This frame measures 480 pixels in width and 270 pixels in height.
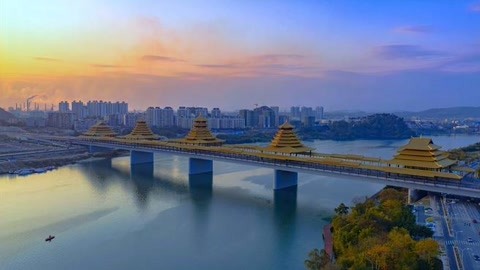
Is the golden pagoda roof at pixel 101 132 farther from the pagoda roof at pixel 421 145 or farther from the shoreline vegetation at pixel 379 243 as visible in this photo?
the shoreline vegetation at pixel 379 243

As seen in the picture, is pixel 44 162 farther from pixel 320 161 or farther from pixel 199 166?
pixel 320 161

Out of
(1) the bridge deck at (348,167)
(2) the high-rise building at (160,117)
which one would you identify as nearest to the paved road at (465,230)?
(1) the bridge deck at (348,167)

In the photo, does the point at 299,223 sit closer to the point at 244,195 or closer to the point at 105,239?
the point at 244,195

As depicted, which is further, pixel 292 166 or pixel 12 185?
pixel 12 185

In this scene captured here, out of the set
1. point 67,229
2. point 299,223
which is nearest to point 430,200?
point 299,223

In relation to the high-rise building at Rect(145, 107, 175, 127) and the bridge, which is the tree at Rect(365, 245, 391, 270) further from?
the high-rise building at Rect(145, 107, 175, 127)
